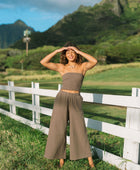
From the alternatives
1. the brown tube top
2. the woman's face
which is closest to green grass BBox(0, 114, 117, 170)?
the brown tube top

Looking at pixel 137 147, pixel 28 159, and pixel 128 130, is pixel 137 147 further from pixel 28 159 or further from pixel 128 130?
pixel 28 159

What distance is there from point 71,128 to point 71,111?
271 millimetres

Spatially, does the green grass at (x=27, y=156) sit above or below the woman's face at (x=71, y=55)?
below

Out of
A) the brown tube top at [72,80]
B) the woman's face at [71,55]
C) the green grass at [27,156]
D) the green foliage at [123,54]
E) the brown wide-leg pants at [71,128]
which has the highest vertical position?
the green foliage at [123,54]

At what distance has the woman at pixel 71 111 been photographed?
9.52 feet

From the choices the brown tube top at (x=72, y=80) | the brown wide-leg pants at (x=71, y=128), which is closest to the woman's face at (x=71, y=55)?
the brown tube top at (x=72, y=80)

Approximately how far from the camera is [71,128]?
2.92 metres

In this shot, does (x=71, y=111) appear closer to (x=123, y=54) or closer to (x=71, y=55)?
(x=71, y=55)

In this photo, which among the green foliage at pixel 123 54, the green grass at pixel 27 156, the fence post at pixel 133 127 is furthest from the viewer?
the green foliage at pixel 123 54

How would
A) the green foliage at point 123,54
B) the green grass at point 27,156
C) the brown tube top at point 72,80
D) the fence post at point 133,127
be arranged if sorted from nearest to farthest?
1. the fence post at point 133,127
2. the brown tube top at point 72,80
3. the green grass at point 27,156
4. the green foliage at point 123,54

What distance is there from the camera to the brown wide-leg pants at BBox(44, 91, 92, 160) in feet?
9.53

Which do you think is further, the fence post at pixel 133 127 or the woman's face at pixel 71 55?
the woman's face at pixel 71 55

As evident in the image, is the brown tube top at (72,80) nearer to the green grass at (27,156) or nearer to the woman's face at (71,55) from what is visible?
the woman's face at (71,55)

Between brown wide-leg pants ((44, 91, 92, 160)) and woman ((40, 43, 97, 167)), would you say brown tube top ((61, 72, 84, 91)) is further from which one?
brown wide-leg pants ((44, 91, 92, 160))
